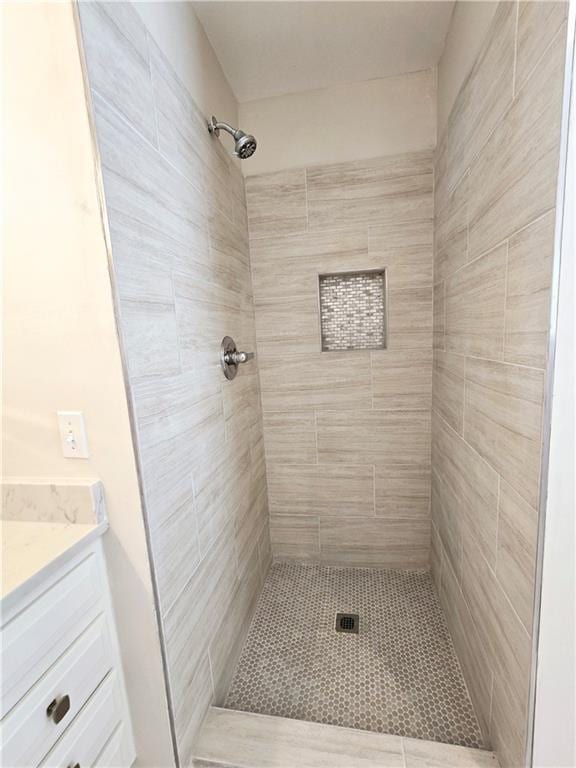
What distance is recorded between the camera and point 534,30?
29.3 inches

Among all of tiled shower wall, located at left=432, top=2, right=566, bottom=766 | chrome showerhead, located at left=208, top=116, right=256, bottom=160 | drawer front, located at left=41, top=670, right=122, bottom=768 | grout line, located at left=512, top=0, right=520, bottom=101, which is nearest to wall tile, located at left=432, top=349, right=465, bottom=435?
tiled shower wall, located at left=432, top=2, right=566, bottom=766

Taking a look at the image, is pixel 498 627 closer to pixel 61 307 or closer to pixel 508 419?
pixel 508 419

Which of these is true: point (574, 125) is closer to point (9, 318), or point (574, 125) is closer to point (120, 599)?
point (9, 318)

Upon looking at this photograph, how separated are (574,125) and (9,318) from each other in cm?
130

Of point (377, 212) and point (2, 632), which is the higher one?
point (377, 212)

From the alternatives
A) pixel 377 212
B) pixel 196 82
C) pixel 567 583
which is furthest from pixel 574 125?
pixel 196 82

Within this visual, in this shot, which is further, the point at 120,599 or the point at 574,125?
the point at 120,599

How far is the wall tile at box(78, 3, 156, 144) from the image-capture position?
0.74 meters

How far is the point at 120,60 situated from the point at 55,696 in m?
1.48

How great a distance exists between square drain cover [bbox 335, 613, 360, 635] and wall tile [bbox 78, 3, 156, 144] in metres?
2.02

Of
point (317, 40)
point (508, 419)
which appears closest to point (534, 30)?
point (508, 419)

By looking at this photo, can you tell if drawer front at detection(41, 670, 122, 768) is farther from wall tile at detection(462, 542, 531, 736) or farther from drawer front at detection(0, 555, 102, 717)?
wall tile at detection(462, 542, 531, 736)

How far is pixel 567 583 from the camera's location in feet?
2.51

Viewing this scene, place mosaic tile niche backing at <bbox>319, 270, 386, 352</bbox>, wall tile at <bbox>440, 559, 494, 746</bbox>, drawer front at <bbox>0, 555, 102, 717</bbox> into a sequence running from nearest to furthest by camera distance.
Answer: drawer front at <bbox>0, 555, 102, 717</bbox>, wall tile at <bbox>440, 559, 494, 746</bbox>, mosaic tile niche backing at <bbox>319, 270, 386, 352</bbox>
